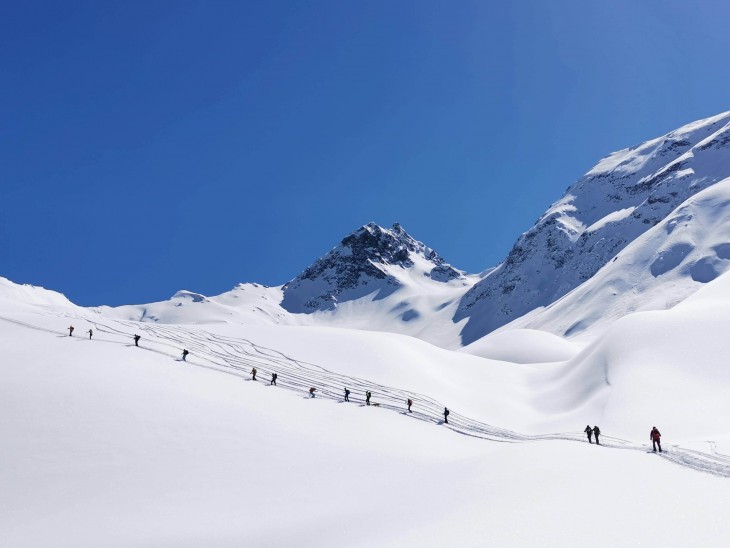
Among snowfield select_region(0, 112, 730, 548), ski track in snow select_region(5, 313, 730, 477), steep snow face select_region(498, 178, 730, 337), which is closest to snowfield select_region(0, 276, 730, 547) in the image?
snowfield select_region(0, 112, 730, 548)

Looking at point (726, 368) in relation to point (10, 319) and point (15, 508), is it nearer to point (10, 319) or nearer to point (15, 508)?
point (15, 508)

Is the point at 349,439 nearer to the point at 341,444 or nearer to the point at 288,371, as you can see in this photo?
the point at 341,444

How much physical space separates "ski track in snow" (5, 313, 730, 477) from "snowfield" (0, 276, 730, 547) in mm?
321

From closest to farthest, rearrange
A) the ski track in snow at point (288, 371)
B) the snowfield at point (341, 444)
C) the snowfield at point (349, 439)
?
the snowfield at point (341, 444) → the snowfield at point (349, 439) → the ski track in snow at point (288, 371)

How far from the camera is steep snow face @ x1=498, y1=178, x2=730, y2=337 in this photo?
501 feet

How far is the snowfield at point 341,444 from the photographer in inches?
733

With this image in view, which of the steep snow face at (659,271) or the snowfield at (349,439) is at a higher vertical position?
the steep snow face at (659,271)

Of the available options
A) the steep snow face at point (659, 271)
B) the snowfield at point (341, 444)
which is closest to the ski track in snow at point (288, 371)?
the snowfield at point (341, 444)

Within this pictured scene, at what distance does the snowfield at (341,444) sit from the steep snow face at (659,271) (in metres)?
94.0

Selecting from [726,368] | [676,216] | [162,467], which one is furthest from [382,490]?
[676,216]

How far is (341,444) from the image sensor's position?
3369cm

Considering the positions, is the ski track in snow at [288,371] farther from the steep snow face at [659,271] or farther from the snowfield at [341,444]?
the steep snow face at [659,271]

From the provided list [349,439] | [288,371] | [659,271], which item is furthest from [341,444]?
[659,271]

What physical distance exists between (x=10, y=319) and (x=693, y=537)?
56834 mm
